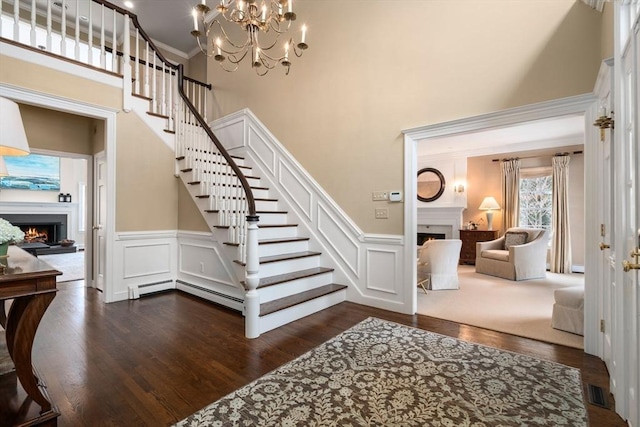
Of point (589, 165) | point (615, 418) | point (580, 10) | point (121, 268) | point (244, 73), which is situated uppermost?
point (244, 73)

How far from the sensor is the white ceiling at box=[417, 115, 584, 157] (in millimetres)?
5402

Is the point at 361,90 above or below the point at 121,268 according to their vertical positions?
above

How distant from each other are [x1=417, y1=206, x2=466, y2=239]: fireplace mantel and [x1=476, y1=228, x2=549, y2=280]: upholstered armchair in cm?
113

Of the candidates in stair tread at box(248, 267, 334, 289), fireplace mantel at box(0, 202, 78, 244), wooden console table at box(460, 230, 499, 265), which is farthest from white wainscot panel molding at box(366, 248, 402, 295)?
fireplace mantel at box(0, 202, 78, 244)

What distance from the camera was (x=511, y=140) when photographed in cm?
636

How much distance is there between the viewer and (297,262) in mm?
3881

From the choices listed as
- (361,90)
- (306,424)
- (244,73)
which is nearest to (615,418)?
(306,424)

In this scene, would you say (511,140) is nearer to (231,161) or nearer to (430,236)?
(430,236)

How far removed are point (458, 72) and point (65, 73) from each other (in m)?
4.58

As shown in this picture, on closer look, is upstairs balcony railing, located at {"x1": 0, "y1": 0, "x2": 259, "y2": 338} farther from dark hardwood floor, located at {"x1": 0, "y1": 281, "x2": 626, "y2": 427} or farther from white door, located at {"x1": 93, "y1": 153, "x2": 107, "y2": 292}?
white door, located at {"x1": 93, "y1": 153, "x2": 107, "y2": 292}

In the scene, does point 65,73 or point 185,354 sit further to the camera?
point 65,73

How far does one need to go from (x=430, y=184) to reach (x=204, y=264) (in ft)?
18.7

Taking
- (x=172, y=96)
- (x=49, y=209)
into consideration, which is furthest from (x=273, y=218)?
(x=49, y=209)

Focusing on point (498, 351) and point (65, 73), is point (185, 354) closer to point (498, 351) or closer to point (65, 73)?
point (498, 351)
